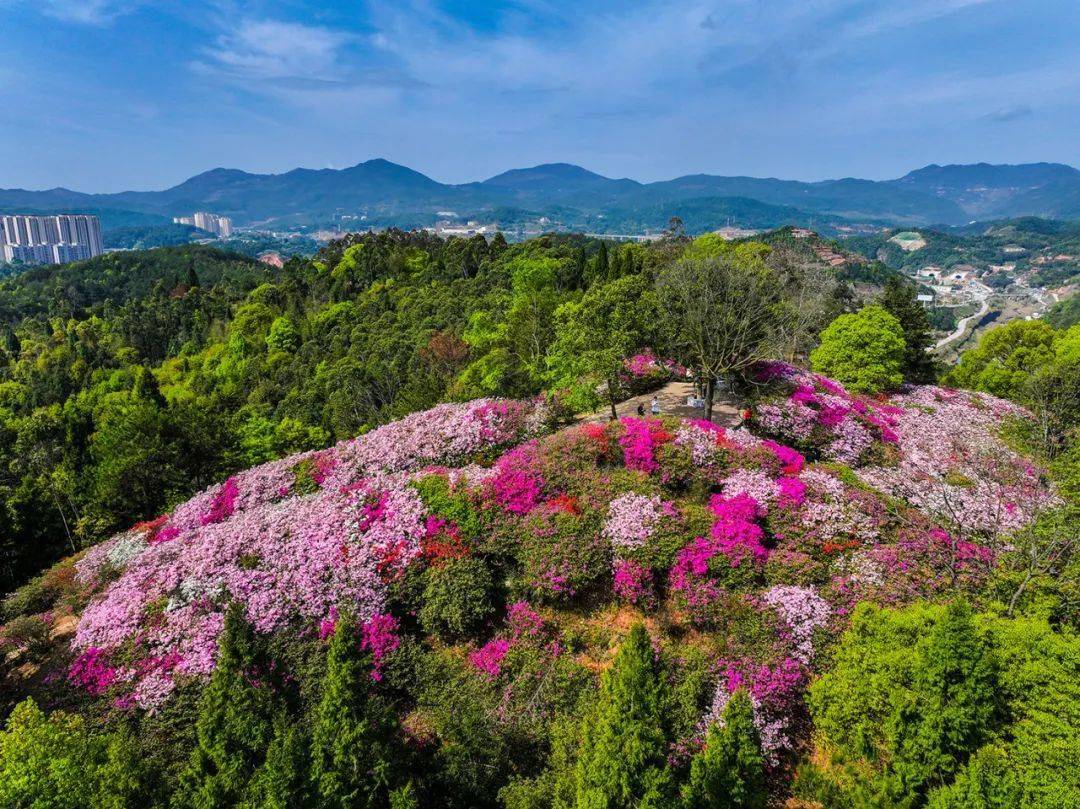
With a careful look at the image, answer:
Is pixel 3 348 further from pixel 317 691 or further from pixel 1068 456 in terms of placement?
pixel 1068 456

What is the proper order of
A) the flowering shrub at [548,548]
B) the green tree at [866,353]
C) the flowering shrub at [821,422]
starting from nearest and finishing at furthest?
1. the flowering shrub at [548,548]
2. the flowering shrub at [821,422]
3. the green tree at [866,353]

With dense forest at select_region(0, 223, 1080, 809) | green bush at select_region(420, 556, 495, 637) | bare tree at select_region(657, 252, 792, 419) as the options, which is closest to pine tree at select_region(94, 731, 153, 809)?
dense forest at select_region(0, 223, 1080, 809)

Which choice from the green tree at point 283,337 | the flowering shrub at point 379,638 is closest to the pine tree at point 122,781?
the flowering shrub at point 379,638

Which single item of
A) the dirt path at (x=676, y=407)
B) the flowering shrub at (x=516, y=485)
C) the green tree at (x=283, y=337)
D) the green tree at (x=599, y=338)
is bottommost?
the green tree at (x=283, y=337)

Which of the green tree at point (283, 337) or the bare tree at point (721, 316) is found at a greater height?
the bare tree at point (721, 316)

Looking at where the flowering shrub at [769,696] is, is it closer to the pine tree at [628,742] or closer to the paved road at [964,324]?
the pine tree at [628,742]

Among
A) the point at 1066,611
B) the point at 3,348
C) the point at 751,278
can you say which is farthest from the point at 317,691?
the point at 3,348

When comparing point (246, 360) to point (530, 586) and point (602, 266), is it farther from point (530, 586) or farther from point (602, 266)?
point (530, 586)
